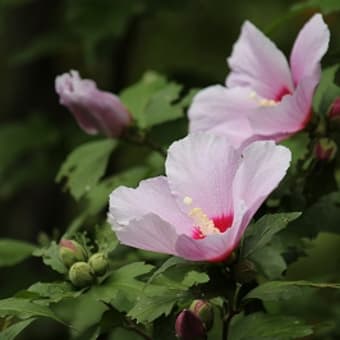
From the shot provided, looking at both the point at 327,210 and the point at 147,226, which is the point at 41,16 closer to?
the point at 327,210

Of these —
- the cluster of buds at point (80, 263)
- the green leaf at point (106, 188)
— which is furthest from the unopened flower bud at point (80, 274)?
the green leaf at point (106, 188)

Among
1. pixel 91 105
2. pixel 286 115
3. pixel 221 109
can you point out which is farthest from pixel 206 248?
pixel 91 105

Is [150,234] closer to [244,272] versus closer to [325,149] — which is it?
[244,272]

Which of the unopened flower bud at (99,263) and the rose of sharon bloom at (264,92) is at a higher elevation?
the rose of sharon bloom at (264,92)

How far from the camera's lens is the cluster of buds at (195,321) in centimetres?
136

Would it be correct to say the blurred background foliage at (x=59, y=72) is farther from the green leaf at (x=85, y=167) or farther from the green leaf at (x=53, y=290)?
the green leaf at (x=53, y=290)

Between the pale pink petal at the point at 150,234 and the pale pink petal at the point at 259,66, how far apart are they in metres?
0.48

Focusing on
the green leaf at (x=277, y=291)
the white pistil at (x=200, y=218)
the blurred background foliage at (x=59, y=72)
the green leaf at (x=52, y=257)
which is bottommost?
the blurred background foliage at (x=59, y=72)

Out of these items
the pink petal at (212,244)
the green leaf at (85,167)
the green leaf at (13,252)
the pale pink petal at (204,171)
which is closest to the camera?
the pink petal at (212,244)

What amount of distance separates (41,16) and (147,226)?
2145 mm

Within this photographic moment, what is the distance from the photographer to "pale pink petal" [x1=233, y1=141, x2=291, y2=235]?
1353mm

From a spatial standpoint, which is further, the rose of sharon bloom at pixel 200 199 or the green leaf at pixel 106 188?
the green leaf at pixel 106 188

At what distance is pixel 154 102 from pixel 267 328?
2.70ft

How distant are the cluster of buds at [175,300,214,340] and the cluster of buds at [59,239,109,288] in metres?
0.15
